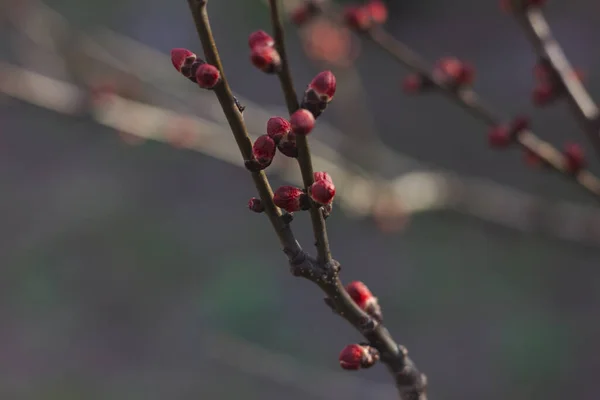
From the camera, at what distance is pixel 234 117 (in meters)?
0.48

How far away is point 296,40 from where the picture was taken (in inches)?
224

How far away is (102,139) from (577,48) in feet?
13.4

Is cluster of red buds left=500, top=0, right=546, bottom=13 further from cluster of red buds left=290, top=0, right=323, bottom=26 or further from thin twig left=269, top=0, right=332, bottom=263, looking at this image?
thin twig left=269, top=0, right=332, bottom=263

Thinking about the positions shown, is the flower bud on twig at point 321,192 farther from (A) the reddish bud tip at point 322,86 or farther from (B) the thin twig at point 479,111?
(B) the thin twig at point 479,111

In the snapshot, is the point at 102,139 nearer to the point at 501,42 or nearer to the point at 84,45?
the point at 84,45

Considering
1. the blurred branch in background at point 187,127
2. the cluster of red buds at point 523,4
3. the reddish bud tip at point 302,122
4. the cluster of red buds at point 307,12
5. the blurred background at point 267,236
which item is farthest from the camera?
the blurred background at point 267,236

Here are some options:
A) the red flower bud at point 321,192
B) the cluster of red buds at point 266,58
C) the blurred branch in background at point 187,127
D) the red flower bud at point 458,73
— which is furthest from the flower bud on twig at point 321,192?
the blurred branch in background at point 187,127

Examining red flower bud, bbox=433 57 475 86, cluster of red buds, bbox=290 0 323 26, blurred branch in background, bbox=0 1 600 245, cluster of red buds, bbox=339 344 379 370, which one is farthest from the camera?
blurred branch in background, bbox=0 1 600 245

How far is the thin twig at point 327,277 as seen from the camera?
0.47 meters

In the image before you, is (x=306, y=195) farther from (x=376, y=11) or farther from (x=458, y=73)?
(x=376, y=11)

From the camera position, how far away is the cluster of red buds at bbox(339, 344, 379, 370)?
2.02 feet

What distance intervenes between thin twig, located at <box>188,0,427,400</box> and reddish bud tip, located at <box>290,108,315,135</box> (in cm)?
6

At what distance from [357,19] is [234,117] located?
78cm

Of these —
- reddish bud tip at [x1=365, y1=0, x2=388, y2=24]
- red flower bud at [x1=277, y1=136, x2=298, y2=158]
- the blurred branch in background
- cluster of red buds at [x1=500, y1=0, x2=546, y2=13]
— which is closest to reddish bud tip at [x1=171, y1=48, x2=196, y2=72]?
red flower bud at [x1=277, y1=136, x2=298, y2=158]
